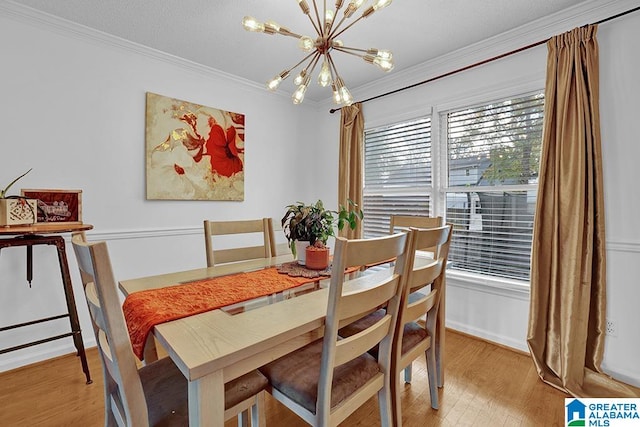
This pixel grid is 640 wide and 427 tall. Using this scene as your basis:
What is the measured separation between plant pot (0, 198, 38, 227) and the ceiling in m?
1.30

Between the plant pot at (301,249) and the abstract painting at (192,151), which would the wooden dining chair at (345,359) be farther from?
the abstract painting at (192,151)

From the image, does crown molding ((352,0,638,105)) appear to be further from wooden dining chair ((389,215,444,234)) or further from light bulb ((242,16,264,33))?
light bulb ((242,16,264,33))

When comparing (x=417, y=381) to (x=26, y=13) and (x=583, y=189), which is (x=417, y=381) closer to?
(x=583, y=189)

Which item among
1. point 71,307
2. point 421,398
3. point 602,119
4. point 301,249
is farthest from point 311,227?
point 602,119

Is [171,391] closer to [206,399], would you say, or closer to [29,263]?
[206,399]

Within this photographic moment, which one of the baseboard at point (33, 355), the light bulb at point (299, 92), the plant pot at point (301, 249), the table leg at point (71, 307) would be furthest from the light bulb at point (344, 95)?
the baseboard at point (33, 355)

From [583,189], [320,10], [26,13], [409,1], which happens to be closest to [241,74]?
[320,10]

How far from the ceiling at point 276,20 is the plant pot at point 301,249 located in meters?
1.51

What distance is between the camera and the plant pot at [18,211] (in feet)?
5.72

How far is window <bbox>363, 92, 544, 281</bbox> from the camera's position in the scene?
2.31m

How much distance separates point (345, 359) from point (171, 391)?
0.61m

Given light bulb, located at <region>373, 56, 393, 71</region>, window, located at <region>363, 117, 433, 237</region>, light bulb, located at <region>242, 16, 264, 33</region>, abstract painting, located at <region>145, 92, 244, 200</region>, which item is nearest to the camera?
light bulb, located at <region>242, 16, 264, 33</region>
